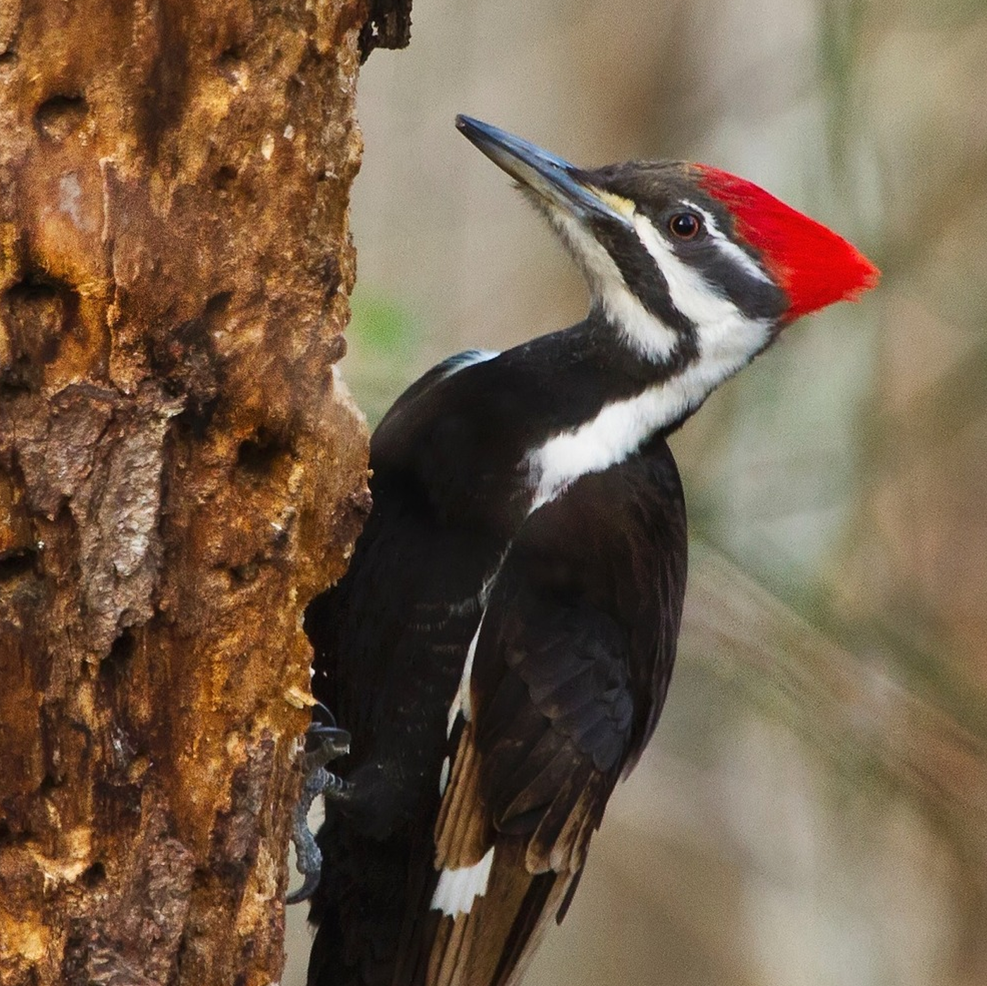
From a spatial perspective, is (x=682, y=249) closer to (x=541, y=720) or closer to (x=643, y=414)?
(x=643, y=414)

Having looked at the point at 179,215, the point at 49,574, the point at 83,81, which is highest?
the point at 83,81

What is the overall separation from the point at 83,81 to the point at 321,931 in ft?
5.46

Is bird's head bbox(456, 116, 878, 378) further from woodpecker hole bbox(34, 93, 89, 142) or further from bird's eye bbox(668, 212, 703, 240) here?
woodpecker hole bbox(34, 93, 89, 142)

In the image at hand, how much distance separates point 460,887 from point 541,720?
31cm

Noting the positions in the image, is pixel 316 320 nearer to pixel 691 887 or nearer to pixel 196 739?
pixel 196 739

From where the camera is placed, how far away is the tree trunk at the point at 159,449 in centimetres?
157

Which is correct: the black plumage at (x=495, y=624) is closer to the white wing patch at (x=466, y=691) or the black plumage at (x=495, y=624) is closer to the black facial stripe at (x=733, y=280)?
the white wing patch at (x=466, y=691)

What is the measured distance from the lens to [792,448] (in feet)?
14.8

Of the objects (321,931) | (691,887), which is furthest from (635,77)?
(321,931)

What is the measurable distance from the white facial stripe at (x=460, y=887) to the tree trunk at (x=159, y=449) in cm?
70

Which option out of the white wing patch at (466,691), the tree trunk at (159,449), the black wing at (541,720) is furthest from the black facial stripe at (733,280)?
the tree trunk at (159,449)

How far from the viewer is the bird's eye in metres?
2.61

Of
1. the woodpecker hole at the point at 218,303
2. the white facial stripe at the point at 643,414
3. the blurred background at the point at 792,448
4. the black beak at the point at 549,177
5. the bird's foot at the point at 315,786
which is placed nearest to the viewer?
the woodpecker hole at the point at 218,303

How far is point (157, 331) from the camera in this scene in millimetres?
1635
